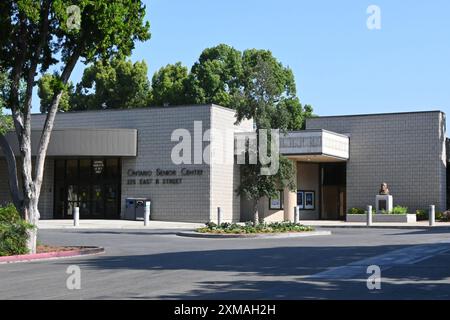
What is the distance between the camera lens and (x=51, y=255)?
752 inches

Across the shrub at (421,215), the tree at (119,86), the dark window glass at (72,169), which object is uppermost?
the tree at (119,86)

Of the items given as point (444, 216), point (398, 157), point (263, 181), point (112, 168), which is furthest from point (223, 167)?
point (444, 216)

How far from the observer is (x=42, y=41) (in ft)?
64.9

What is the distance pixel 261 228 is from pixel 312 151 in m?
15.1

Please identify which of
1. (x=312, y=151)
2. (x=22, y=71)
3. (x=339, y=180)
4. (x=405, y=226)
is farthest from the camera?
(x=339, y=180)

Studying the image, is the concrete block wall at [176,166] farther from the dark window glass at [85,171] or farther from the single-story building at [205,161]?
the dark window glass at [85,171]

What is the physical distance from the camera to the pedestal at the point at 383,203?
43.3 metres

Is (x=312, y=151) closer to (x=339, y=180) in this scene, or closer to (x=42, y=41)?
(x=339, y=180)

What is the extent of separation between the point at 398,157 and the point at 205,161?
13.0 meters

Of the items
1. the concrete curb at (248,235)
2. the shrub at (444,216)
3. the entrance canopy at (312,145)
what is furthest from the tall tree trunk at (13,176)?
the shrub at (444,216)

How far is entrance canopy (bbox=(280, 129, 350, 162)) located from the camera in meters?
42.7

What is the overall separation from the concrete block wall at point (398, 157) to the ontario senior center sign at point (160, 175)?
38.0 feet

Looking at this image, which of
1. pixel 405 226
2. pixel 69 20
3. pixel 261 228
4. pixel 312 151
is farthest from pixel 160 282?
pixel 312 151

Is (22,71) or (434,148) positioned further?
(434,148)
